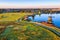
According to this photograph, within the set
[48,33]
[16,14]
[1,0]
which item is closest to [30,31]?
[48,33]

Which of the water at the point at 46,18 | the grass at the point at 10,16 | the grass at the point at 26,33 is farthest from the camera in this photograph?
the grass at the point at 10,16

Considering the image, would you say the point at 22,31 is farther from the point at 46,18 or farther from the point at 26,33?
the point at 46,18

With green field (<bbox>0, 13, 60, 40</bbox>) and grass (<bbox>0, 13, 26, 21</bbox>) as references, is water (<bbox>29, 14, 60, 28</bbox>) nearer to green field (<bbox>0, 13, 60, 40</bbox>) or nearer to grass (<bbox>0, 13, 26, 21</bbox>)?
green field (<bbox>0, 13, 60, 40</bbox>)

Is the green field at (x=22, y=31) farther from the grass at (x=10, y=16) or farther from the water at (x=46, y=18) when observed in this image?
the water at (x=46, y=18)

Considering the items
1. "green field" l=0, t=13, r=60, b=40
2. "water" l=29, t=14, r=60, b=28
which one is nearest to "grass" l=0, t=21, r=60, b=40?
"green field" l=0, t=13, r=60, b=40

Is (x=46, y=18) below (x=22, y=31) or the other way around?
the other way around

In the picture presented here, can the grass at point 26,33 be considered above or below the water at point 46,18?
below

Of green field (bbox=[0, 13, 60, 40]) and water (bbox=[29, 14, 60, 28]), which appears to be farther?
water (bbox=[29, 14, 60, 28])

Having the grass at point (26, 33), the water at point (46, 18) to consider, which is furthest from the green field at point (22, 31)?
the water at point (46, 18)

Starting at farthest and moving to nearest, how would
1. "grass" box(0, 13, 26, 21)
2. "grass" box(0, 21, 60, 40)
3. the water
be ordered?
"grass" box(0, 13, 26, 21), the water, "grass" box(0, 21, 60, 40)

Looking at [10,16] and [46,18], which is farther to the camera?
[10,16]

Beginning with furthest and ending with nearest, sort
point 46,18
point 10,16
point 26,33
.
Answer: point 10,16, point 46,18, point 26,33

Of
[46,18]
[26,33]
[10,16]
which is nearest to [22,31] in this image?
[26,33]

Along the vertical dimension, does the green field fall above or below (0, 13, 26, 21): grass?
below
